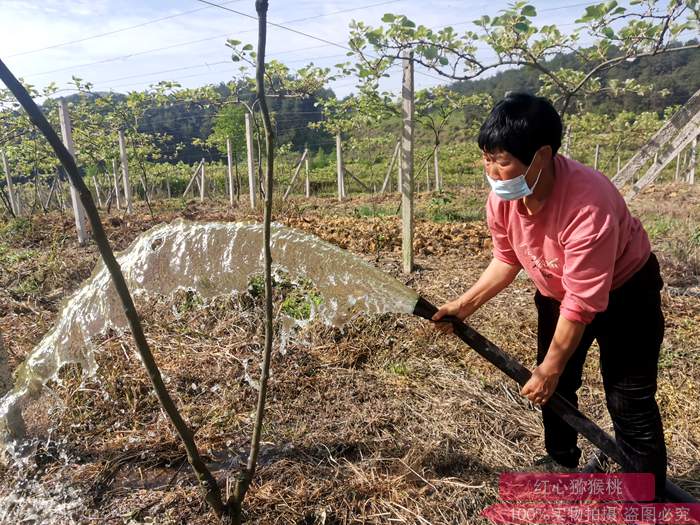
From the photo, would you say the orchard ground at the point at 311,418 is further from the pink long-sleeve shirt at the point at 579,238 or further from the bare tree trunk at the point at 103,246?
the pink long-sleeve shirt at the point at 579,238

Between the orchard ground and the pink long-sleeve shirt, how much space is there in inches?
42.1

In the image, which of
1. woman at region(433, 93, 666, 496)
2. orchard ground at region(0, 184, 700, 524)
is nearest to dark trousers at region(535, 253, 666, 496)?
woman at region(433, 93, 666, 496)

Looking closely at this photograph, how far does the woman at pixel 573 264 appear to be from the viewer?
146 cm

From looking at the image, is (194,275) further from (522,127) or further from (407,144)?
(407,144)

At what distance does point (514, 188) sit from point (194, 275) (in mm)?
1365

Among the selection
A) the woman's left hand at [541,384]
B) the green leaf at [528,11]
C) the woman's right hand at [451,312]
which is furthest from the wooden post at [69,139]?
the woman's left hand at [541,384]

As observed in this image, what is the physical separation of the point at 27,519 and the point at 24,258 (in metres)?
4.81

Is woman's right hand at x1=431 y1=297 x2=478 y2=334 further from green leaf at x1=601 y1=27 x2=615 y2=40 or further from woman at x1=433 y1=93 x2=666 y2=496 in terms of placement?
green leaf at x1=601 y1=27 x2=615 y2=40

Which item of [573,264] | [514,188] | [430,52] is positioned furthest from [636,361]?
[430,52]

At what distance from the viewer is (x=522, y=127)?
1439 millimetres

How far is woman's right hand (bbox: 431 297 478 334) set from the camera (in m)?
1.77

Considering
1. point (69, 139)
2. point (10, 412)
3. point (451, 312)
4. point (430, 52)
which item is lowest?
point (10, 412)

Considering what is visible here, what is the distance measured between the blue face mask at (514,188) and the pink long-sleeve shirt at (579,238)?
11 cm

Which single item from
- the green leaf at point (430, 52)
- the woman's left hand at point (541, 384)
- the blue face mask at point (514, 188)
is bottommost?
the woman's left hand at point (541, 384)
